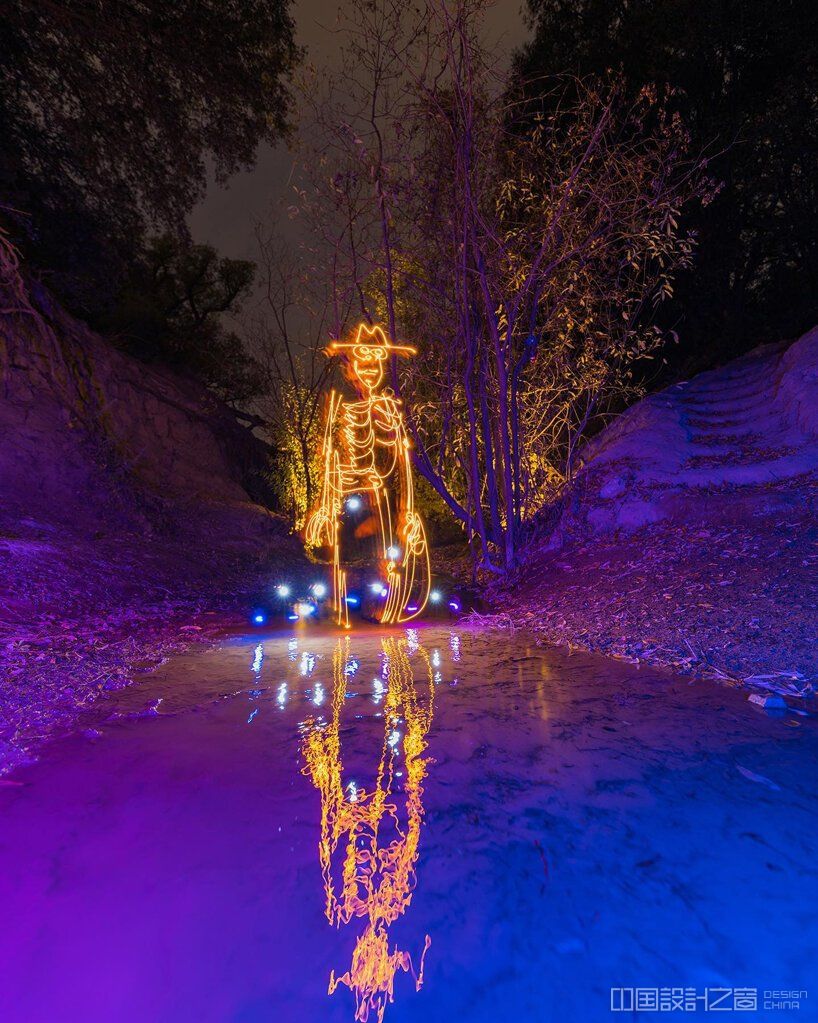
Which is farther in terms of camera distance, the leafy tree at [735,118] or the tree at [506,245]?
the leafy tree at [735,118]

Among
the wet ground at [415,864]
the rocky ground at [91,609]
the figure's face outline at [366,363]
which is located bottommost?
the wet ground at [415,864]

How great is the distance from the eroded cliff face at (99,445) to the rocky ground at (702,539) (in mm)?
8393

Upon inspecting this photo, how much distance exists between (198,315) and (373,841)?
24.5 m

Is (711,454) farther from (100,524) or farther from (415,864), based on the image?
(100,524)

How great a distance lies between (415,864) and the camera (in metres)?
2.37

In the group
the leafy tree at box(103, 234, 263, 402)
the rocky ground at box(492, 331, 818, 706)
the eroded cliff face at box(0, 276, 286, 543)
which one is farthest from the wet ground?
the leafy tree at box(103, 234, 263, 402)

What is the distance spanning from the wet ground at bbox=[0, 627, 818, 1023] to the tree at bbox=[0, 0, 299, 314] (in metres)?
9.84

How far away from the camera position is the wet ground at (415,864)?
1782 millimetres

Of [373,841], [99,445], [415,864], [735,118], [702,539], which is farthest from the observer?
[99,445]

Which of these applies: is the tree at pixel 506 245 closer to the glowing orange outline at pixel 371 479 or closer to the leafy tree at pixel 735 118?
the glowing orange outline at pixel 371 479

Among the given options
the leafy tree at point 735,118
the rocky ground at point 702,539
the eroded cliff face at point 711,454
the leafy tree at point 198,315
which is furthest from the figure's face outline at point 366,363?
the leafy tree at point 198,315

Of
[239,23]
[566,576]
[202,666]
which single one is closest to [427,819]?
[202,666]

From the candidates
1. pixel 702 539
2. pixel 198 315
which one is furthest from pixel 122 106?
pixel 198 315

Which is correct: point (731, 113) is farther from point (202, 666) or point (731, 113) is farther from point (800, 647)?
point (202, 666)
